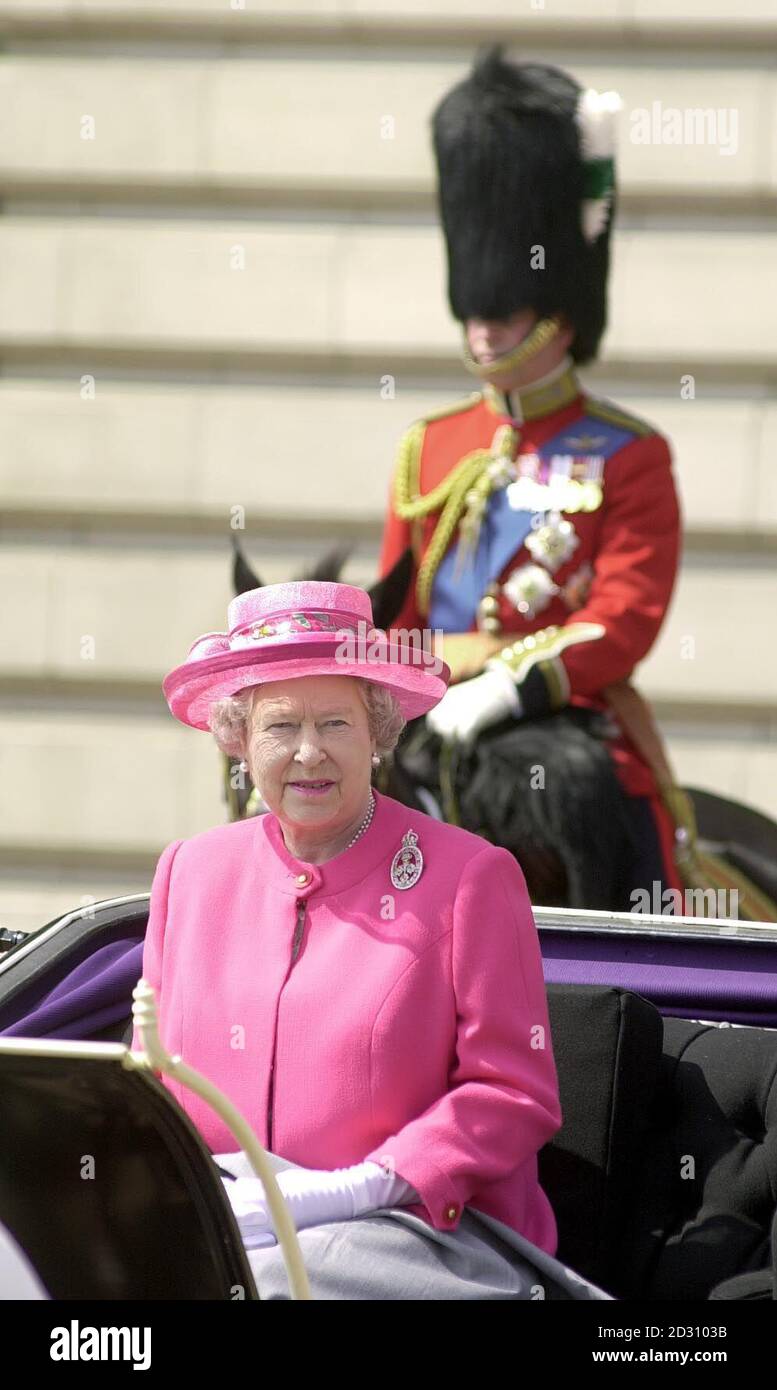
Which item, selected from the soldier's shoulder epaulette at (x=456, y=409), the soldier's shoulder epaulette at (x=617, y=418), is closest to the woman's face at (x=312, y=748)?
the soldier's shoulder epaulette at (x=617, y=418)

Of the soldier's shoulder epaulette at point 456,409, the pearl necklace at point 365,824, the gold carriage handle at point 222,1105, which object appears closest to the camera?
the gold carriage handle at point 222,1105

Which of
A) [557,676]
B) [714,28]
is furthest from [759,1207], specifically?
[714,28]

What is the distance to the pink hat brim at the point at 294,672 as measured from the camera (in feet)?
8.87

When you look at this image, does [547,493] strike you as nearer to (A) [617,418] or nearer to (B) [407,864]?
(A) [617,418]

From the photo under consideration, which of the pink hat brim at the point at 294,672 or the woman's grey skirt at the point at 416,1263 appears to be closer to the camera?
the woman's grey skirt at the point at 416,1263

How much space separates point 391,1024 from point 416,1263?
31 centimetres

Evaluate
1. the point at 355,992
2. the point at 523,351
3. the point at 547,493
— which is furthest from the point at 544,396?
the point at 355,992

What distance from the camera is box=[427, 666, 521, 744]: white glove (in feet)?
15.9

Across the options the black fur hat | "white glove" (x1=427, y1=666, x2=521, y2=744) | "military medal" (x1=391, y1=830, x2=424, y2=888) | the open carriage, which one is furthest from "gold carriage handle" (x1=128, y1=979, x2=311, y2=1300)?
the black fur hat

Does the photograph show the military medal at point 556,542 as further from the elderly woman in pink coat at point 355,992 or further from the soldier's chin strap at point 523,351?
the elderly woman in pink coat at point 355,992

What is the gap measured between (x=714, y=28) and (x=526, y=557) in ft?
8.12

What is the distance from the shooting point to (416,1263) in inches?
97.2

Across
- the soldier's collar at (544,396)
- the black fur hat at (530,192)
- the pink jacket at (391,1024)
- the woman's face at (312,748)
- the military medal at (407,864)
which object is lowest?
the pink jacket at (391,1024)

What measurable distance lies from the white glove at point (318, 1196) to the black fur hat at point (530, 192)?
3.24 metres
